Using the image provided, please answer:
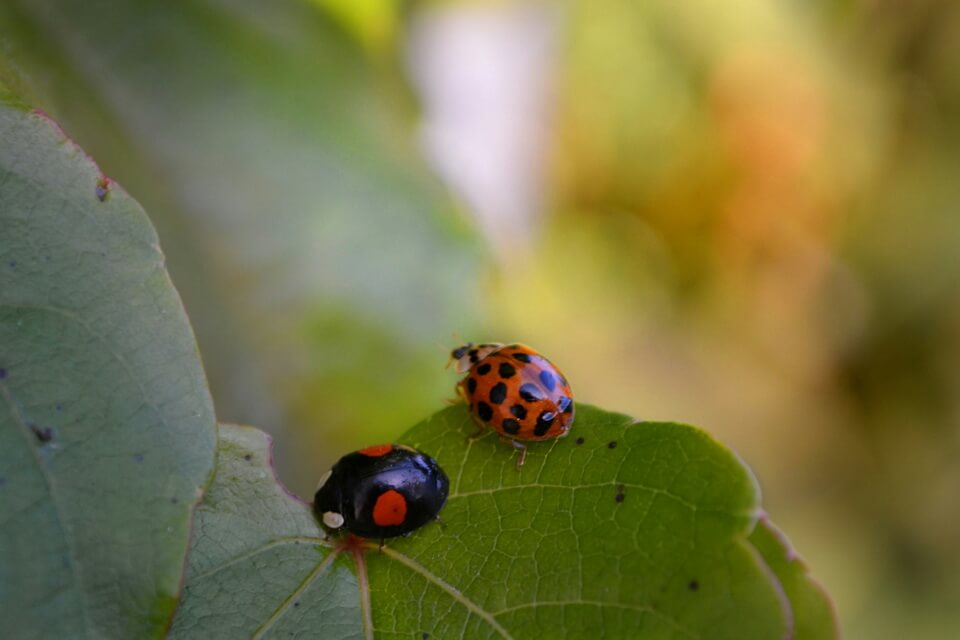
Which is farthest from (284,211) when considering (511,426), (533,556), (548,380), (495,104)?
(495,104)

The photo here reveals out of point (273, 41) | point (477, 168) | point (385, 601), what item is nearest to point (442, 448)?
point (385, 601)

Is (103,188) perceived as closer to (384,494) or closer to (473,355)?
(384,494)

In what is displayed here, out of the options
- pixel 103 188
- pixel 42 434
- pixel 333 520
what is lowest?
pixel 333 520

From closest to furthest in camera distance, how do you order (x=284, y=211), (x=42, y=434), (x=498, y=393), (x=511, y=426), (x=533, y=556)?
(x=42, y=434)
(x=533, y=556)
(x=511, y=426)
(x=498, y=393)
(x=284, y=211)

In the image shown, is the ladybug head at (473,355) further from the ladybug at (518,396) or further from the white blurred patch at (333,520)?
the white blurred patch at (333,520)

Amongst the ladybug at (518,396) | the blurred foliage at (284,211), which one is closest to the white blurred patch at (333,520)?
the ladybug at (518,396)
